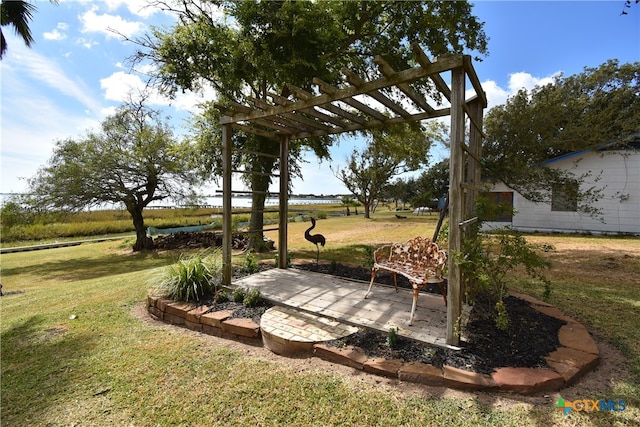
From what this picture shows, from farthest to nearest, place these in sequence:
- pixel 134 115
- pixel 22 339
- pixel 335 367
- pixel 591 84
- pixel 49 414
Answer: pixel 591 84 < pixel 134 115 < pixel 22 339 < pixel 335 367 < pixel 49 414

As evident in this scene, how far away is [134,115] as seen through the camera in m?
12.0

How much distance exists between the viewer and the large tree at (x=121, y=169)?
33.3 ft

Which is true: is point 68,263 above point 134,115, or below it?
below

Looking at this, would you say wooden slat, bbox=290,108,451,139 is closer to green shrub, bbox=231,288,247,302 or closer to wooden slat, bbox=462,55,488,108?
wooden slat, bbox=462,55,488,108

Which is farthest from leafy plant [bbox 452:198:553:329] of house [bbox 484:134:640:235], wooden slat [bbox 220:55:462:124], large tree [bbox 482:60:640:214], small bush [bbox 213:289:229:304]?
house [bbox 484:134:640:235]

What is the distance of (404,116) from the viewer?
3.58 m

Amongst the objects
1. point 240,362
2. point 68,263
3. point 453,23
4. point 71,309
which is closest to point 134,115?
point 68,263

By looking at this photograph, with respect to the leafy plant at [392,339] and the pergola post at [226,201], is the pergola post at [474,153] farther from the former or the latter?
the pergola post at [226,201]

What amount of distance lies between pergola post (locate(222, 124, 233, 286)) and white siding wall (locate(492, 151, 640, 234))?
10429mm

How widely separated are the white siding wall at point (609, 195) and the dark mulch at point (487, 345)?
9.00 m

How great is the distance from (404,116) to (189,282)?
355 cm

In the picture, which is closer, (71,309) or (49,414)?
(49,414)

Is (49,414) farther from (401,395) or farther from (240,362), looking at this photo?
(401,395)

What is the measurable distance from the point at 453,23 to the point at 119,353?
26.0 feet
